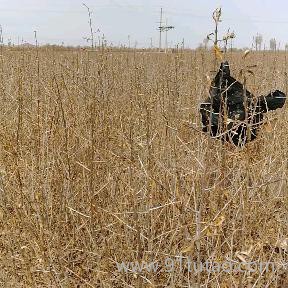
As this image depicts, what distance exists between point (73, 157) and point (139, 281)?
0.95 meters

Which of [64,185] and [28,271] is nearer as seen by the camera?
[28,271]

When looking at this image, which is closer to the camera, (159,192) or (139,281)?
(139,281)

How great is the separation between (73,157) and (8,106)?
134 centimetres

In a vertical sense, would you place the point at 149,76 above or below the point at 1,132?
above

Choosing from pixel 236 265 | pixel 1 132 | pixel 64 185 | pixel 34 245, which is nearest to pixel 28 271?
pixel 34 245

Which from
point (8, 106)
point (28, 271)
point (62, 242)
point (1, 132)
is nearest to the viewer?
point (28, 271)

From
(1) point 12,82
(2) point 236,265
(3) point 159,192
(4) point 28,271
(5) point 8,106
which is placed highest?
(1) point 12,82

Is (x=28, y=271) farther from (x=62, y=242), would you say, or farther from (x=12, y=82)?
(x=12, y=82)

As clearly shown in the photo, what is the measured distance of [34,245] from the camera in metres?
1.60

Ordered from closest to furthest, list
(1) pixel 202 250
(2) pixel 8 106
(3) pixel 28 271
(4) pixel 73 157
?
1. (3) pixel 28 271
2. (1) pixel 202 250
3. (4) pixel 73 157
4. (2) pixel 8 106

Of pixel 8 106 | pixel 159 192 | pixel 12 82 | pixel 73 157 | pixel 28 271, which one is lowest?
pixel 28 271

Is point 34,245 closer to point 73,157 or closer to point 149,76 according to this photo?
point 73,157

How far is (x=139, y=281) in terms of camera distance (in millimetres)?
1302

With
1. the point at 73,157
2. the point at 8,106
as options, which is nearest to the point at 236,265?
the point at 73,157
